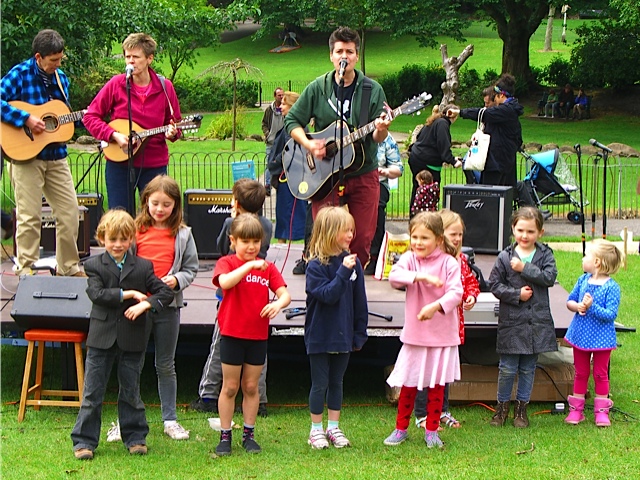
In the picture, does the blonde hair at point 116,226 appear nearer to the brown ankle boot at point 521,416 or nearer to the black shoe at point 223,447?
the black shoe at point 223,447

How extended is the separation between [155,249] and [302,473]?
1.60 m

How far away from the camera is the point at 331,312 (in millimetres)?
5691

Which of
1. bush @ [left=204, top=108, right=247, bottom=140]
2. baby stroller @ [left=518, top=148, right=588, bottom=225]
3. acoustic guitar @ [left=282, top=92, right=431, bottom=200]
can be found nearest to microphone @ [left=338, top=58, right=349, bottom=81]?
acoustic guitar @ [left=282, top=92, right=431, bottom=200]

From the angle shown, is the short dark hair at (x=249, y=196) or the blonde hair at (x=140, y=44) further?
the blonde hair at (x=140, y=44)

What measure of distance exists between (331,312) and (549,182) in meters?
9.11

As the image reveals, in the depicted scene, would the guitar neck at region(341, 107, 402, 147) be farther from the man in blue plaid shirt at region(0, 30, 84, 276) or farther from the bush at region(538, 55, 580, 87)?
the bush at region(538, 55, 580, 87)

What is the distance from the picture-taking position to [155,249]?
5.83 m

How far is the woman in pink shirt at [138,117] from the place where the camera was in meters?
7.79

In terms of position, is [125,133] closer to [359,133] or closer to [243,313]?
[359,133]

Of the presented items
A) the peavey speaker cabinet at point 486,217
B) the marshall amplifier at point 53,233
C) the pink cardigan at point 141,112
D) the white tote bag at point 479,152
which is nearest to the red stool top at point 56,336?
the pink cardigan at point 141,112

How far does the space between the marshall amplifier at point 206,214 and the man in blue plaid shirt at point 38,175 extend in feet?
4.80

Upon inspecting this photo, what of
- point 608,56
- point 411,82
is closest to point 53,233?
point 608,56

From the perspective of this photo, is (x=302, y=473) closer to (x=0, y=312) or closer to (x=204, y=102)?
(x=0, y=312)

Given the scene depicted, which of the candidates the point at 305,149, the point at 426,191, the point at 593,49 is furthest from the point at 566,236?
the point at 593,49
